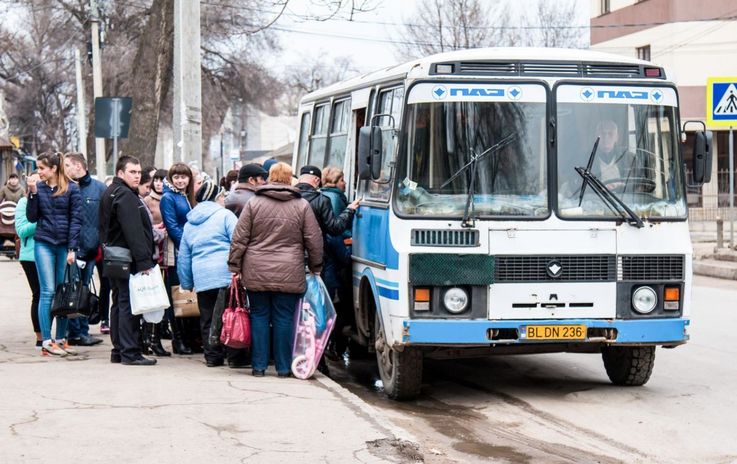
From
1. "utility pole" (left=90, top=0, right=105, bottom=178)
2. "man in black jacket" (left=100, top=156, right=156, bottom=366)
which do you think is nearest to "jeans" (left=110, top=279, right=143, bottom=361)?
"man in black jacket" (left=100, top=156, right=156, bottom=366)

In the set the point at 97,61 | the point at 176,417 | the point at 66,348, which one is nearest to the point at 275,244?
the point at 176,417

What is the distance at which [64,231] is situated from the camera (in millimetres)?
10906

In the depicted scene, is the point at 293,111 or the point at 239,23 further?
the point at 293,111

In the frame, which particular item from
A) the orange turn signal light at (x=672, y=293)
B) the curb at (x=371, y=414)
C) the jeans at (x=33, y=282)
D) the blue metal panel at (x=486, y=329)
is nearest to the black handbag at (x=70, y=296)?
the jeans at (x=33, y=282)

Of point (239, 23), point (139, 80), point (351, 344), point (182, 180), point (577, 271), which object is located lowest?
point (351, 344)

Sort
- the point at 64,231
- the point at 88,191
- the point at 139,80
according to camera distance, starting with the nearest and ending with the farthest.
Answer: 1. the point at 64,231
2. the point at 88,191
3. the point at 139,80

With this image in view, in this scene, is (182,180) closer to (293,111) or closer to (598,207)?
(598,207)

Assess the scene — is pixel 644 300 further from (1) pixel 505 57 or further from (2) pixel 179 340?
(2) pixel 179 340

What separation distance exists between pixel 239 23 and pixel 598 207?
30246 millimetres

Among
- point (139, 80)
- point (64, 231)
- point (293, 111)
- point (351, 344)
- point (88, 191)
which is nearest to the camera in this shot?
point (64, 231)

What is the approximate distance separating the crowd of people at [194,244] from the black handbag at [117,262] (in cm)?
2

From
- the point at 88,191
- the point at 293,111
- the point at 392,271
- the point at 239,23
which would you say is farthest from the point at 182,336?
the point at 293,111

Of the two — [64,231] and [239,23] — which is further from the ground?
[239,23]

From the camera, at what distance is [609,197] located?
9.45 meters
